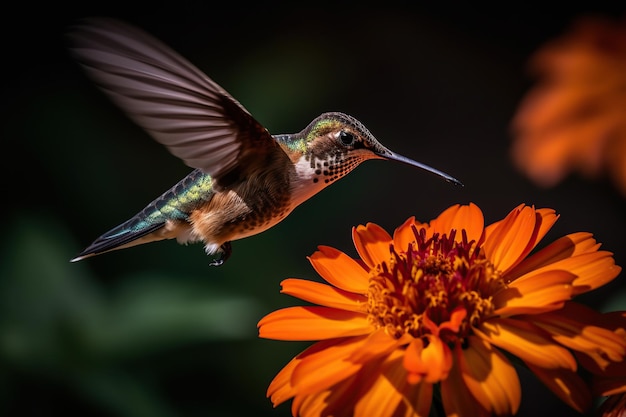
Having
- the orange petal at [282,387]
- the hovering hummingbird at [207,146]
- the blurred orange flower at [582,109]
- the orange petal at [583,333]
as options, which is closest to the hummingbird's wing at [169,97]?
the hovering hummingbird at [207,146]


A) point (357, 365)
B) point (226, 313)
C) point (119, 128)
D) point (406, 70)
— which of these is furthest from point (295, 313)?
A: point (406, 70)

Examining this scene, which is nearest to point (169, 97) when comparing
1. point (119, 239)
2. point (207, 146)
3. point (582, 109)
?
point (207, 146)

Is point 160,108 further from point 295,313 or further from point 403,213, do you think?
point 403,213

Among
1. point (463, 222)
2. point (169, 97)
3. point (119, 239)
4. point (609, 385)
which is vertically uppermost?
point (169, 97)

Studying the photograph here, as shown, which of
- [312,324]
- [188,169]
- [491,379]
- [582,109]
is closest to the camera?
[491,379]

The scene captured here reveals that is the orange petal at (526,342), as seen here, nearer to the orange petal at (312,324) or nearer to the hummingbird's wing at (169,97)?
the orange petal at (312,324)

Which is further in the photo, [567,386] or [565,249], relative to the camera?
[565,249]

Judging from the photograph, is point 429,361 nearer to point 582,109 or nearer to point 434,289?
point 434,289
